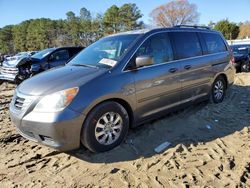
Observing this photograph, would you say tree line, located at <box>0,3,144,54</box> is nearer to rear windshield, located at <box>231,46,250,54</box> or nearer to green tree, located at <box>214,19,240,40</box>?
green tree, located at <box>214,19,240,40</box>

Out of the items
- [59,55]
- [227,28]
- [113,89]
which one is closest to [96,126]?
[113,89]

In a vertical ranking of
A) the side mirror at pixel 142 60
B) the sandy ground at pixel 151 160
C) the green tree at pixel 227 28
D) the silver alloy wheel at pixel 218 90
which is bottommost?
the sandy ground at pixel 151 160

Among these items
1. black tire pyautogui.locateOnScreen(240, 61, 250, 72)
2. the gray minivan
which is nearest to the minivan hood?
the gray minivan

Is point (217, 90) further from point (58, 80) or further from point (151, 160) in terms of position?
point (58, 80)

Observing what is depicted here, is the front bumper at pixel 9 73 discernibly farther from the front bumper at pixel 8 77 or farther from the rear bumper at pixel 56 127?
the rear bumper at pixel 56 127

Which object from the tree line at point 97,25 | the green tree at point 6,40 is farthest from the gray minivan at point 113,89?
the green tree at point 6,40

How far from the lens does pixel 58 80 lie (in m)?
A: 4.13

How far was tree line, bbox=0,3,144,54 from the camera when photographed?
54188 millimetres

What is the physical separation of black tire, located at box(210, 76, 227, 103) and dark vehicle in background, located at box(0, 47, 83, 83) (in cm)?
609

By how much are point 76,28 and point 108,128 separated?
54.6 m

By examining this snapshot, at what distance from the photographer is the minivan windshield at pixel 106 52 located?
4.56 meters

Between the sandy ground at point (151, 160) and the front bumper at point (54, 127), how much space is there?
37 cm

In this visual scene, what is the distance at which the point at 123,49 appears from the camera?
4.66 meters

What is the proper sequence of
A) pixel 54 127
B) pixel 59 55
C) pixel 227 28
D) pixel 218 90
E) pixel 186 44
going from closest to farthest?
pixel 54 127, pixel 186 44, pixel 218 90, pixel 59 55, pixel 227 28
